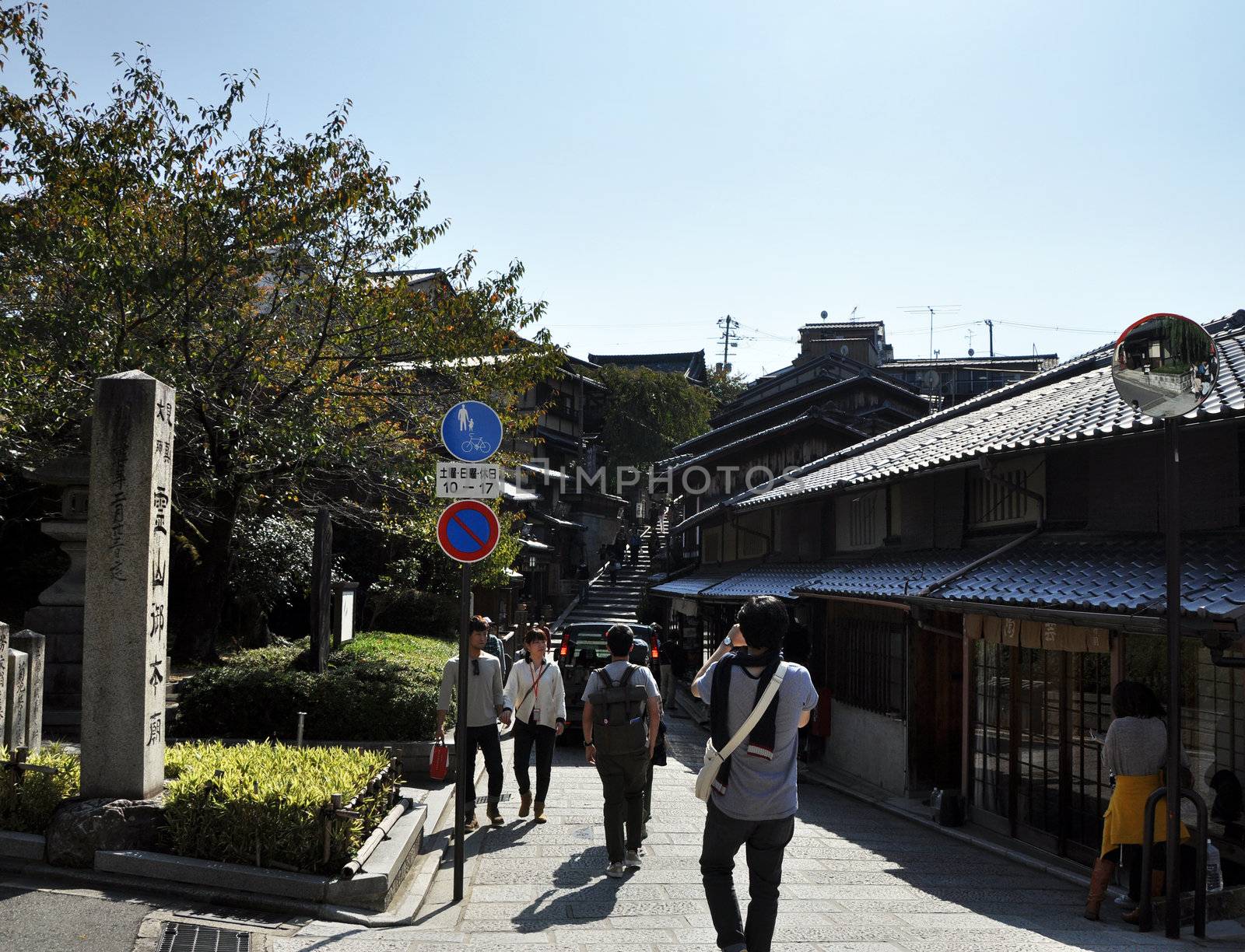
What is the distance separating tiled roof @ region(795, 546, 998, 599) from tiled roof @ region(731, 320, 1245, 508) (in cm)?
131

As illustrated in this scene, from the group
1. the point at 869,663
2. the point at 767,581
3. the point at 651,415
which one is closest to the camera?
the point at 869,663

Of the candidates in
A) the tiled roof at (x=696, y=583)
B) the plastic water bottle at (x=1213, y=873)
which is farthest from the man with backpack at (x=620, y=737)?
the tiled roof at (x=696, y=583)

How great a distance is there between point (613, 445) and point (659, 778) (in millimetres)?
42163

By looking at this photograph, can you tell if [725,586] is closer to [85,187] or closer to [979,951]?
[85,187]

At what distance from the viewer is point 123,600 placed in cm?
741

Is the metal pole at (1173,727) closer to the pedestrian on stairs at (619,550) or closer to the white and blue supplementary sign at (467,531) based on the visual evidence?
the white and blue supplementary sign at (467,531)

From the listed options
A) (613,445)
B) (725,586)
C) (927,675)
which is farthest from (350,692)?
(613,445)

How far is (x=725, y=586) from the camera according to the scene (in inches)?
969

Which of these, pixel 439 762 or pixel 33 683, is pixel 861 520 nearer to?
pixel 439 762

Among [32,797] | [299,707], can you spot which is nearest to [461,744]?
[32,797]

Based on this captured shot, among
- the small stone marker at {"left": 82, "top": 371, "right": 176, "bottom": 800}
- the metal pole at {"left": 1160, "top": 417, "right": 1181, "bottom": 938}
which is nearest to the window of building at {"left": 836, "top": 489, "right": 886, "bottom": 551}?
the metal pole at {"left": 1160, "top": 417, "right": 1181, "bottom": 938}

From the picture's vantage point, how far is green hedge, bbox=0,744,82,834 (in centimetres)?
732

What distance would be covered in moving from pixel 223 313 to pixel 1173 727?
40.6 ft

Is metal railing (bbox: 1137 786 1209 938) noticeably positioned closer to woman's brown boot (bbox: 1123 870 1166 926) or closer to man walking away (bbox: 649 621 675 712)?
woman's brown boot (bbox: 1123 870 1166 926)
